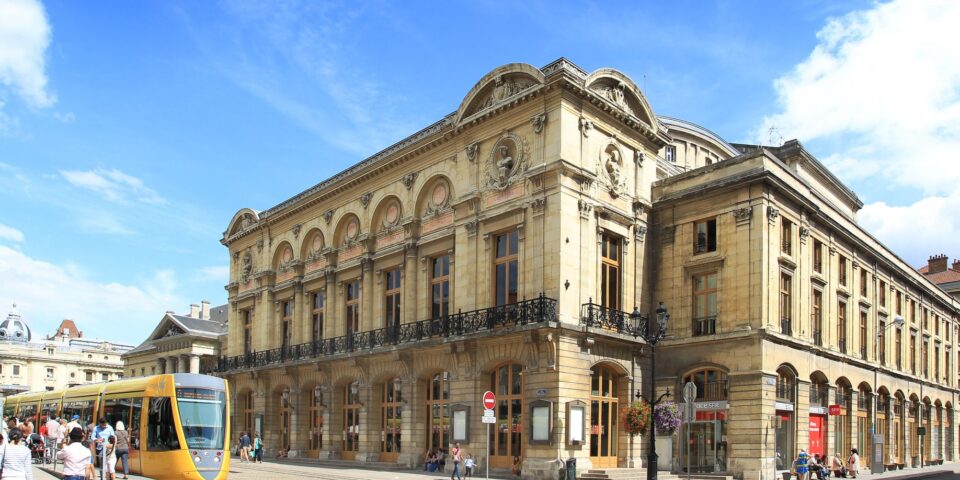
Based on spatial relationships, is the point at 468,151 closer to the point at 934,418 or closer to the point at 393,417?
the point at 393,417

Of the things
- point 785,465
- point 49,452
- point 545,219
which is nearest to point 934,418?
point 785,465

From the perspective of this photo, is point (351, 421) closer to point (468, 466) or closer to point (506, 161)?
point (468, 466)

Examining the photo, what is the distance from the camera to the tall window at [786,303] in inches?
1208

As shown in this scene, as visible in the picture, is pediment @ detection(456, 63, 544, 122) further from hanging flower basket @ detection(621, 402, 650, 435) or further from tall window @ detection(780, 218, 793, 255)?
hanging flower basket @ detection(621, 402, 650, 435)

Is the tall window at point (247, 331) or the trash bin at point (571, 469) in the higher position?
the tall window at point (247, 331)

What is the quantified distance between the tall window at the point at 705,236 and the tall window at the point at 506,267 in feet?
22.4

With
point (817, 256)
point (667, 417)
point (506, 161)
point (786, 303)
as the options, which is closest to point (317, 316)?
point (506, 161)

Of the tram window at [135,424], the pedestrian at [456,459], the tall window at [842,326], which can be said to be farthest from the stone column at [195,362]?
the tall window at [842,326]

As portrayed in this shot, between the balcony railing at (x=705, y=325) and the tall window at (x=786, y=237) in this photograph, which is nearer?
the balcony railing at (x=705, y=325)

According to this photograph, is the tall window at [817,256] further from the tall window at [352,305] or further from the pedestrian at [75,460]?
the pedestrian at [75,460]

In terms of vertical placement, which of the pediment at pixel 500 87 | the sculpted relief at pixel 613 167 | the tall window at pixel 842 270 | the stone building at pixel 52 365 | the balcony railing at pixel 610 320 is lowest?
the stone building at pixel 52 365

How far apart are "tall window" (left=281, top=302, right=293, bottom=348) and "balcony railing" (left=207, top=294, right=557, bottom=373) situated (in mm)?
772

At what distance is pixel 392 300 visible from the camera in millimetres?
37031

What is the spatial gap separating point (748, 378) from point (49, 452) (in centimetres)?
2481
